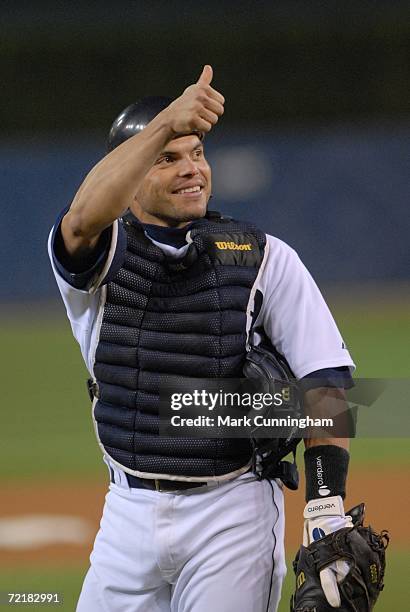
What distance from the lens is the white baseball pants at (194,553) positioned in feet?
8.33

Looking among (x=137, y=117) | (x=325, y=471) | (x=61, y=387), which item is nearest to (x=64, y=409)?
(x=61, y=387)

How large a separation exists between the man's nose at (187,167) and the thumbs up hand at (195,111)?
1.29ft

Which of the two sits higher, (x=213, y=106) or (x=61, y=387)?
(x=61, y=387)

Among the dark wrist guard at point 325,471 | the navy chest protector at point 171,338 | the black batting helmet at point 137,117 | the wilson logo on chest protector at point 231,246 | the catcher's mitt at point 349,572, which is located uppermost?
the black batting helmet at point 137,117

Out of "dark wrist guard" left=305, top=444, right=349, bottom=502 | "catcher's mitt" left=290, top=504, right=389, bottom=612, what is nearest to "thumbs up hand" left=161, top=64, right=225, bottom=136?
"dark wrist guard" left=305, top=444, right=349, bottom=502

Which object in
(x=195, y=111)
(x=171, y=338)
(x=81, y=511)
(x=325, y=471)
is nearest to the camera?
(x=195, y=111)

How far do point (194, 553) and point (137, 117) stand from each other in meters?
1.25

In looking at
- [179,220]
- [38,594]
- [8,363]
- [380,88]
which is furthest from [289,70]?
[179,220]

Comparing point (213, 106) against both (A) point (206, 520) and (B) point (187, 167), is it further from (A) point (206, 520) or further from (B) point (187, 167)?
(A) point (206, 520)

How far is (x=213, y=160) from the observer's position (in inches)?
594

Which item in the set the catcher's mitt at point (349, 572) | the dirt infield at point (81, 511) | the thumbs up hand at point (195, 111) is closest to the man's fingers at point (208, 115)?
the thumbs up hand at point (195, 111)

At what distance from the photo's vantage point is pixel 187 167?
9.05ft

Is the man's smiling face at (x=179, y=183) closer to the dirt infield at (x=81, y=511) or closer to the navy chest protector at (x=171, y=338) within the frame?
the navy chest protector at (x=171, y=338)

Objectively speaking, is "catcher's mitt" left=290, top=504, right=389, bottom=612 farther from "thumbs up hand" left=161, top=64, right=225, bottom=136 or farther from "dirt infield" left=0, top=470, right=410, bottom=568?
"dirt infield" left=0, top=470, right=410, bottom=568
